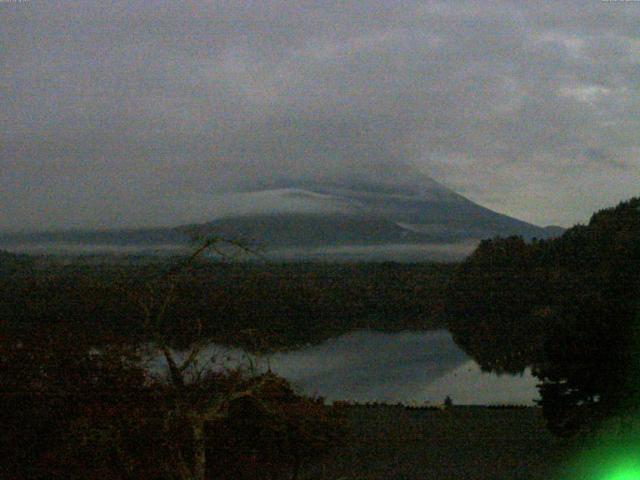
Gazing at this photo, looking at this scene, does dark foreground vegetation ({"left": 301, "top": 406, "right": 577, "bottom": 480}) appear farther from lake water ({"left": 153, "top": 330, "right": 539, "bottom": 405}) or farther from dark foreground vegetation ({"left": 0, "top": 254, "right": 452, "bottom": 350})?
lake water ({"left": 153, "top": 330, "right": 539, "bottom": 405})

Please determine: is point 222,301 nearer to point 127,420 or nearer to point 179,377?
point 127,420

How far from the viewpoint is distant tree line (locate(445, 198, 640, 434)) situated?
9461 mm

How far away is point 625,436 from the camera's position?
743cm

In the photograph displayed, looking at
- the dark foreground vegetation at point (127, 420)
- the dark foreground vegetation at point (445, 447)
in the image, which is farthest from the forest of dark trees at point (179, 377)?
the dark foreground vegetation at point (445, 447)

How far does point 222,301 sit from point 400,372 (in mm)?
14296

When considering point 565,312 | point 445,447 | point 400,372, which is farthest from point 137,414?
point 400,372

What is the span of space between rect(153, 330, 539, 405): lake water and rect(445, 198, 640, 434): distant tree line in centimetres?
115

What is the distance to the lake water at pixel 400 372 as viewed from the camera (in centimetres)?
2098

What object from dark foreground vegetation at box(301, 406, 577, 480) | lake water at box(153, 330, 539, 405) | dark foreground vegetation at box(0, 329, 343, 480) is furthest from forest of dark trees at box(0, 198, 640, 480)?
lake water at box(153, 330, 539, 405)

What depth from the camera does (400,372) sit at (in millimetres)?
26422

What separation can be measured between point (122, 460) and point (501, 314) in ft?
80.3

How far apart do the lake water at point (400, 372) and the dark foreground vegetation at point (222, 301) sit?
3.89 feet

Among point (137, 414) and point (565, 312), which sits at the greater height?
point (565, 312)

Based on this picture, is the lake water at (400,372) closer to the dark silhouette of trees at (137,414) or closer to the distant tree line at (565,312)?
the distant tree line at (565,312)
